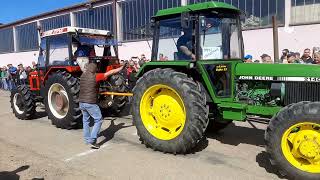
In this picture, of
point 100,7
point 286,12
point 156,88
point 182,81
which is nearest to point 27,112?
point 156,88

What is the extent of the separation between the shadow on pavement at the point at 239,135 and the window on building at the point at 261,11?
20.7 ft

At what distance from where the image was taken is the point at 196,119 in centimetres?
544

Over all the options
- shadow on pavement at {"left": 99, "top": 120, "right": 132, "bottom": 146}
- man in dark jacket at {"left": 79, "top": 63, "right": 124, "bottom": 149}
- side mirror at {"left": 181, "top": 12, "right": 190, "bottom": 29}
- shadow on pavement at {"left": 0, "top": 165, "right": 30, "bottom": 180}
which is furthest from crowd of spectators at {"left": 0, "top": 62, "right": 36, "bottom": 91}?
side mirror at {"left": 181, "top": 12, "right": 190, "bottom": 29}

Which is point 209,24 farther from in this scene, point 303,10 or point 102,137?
point 303,10

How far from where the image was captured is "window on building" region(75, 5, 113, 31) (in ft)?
64.8

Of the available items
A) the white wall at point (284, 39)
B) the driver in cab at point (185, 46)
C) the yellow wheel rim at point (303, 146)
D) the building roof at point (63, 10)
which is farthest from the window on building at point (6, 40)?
the yellow wheel rim at point (303, 146)

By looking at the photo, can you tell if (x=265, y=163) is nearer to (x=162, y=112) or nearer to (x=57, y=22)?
(x=162, y=112)

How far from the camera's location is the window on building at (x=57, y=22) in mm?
23191

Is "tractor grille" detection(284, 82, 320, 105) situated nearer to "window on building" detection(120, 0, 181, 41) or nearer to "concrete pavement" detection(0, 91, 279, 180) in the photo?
"concrete pavement" detection(0, 91, 279, 180)

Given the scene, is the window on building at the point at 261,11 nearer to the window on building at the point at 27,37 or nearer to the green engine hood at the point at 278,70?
the green engine hood at the point at 278,70

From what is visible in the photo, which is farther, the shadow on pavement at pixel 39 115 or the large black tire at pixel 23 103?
the shadow on pavement at pixel 39 115

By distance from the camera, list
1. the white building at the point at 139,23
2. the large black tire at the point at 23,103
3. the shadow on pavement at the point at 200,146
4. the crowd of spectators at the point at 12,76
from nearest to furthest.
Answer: the shadow on pavement at the point at 200,146, the large black tire at the point at 23,103, the white building at the point at 139,23, the crowd of spectators at the point at 12,76

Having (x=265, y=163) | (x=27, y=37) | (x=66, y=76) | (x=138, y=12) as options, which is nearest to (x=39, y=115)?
(x=66, y=76)

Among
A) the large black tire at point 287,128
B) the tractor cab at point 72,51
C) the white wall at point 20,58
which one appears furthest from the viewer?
the white wall at point 20,58
